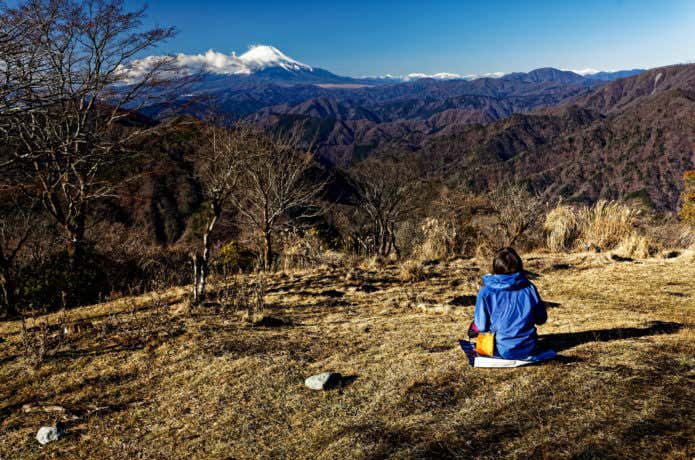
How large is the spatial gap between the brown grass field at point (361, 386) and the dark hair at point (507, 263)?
35.3 inches

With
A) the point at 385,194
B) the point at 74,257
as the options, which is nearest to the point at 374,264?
the point at 74,257

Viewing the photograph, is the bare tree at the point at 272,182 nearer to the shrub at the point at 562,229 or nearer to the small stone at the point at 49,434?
the shrub at the point at 562,229

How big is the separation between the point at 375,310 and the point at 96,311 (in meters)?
4.88

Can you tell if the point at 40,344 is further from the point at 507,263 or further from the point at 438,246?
the point at 438,246

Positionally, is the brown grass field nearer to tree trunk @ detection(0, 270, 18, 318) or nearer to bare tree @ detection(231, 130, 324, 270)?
tree trunk @ detection(0, 270, 18, 318)

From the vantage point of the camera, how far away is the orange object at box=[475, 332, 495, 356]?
152 inches

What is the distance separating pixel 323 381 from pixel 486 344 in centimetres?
156

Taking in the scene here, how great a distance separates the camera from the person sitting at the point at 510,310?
381 centimetres

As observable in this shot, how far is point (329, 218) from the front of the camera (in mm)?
38312

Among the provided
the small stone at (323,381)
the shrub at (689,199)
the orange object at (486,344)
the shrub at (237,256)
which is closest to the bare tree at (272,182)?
the shrub at (237,256)

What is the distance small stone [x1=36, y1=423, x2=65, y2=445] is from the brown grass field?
0.06 meters

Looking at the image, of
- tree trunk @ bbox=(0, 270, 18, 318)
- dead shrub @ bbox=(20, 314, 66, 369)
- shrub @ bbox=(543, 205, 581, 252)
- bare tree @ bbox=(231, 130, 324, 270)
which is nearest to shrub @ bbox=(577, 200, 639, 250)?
shrub @ bbox=(543, 205, 581, 252)

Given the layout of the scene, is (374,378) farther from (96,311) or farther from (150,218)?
(150,218)

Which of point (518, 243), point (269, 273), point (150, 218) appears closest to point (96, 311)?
point (269, 273)
